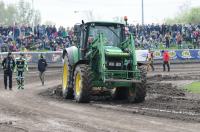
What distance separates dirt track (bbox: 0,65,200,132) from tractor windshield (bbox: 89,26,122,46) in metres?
2.07

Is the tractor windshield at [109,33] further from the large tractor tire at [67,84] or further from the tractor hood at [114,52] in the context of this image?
the large tractor tire at [67,84]

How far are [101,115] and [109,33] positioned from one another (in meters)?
5.26

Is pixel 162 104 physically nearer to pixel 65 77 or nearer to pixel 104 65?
pixel 104 65

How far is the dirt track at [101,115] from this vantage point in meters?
10.6

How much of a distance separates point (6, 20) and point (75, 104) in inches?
4690

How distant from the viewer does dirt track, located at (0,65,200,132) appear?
34.8 ft

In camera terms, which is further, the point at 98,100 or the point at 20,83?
the point at 20,83

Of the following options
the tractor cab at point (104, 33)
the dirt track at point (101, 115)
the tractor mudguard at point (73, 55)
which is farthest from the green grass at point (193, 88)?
the tractor mudguard at point (73, 55)

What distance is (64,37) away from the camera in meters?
42.5

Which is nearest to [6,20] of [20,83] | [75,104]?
[20,83]

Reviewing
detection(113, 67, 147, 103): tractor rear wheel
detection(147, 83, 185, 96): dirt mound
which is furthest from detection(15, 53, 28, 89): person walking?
detection(113, 67, 147, 103): tractor rear wheel

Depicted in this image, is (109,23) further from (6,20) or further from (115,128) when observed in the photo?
(6,20)

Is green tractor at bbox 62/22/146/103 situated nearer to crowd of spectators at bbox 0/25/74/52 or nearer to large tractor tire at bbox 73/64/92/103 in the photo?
large tractor tire at bbox 73/64/92/103

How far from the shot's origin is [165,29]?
4716 cm
